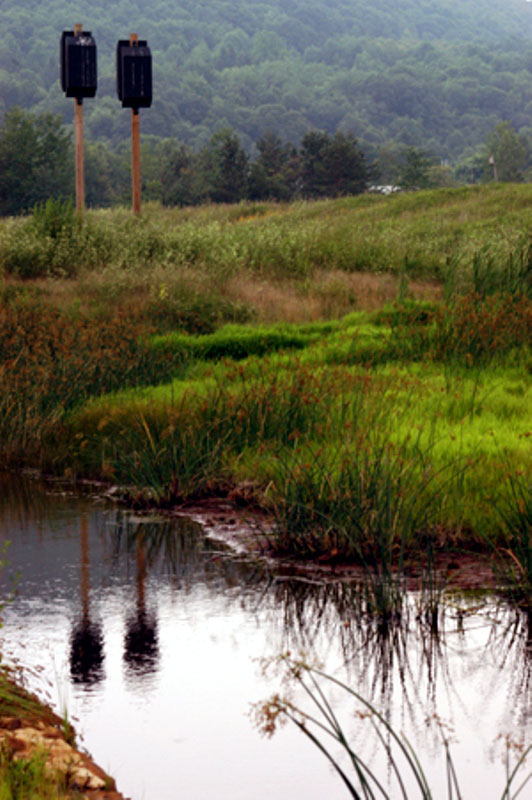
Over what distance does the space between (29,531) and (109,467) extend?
171 cm

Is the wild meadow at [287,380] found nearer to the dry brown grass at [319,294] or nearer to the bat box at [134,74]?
the dry brown grass at [319,294]

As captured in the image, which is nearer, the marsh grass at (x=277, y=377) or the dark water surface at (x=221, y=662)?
the dark water surface at (x=221, y=662)

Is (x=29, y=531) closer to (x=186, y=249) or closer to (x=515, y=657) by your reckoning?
(x=515, y=657)

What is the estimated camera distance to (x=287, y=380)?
10.3m

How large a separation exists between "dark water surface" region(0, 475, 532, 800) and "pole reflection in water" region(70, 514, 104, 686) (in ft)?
0.03

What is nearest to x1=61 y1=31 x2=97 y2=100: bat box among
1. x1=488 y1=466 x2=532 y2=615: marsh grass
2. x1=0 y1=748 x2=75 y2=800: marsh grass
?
x1=488 y1=466 x2=532 y2=615: marsh grass

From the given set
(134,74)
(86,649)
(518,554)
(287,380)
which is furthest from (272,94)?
(86,649)

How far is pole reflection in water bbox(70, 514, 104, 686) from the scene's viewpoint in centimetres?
523

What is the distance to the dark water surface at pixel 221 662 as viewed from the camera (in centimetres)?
434

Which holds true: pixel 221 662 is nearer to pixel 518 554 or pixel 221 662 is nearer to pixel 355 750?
pixel 355 750

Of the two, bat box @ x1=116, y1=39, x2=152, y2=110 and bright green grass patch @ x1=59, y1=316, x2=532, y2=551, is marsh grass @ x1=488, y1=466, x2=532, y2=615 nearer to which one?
bright green grass patch @ x1=59, y1=316, x2=532, y2=551

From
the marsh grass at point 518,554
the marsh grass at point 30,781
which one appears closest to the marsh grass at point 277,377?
the marsh grass at point 518,554

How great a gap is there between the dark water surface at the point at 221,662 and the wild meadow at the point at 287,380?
487mm

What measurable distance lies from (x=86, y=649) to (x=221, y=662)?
71 centimetres
